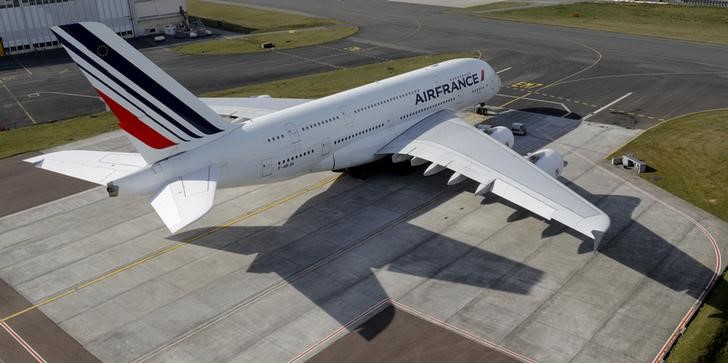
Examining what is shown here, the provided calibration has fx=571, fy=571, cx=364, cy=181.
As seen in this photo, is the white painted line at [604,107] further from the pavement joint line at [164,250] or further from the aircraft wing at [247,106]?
the aircraft wing at [247,106]

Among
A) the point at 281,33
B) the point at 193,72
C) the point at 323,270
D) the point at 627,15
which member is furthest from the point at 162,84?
the point at 627,15

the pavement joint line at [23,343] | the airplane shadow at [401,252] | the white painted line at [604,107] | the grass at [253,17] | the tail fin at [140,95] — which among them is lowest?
the pavement joint line at [23,343]

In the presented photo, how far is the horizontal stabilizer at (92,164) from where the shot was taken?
3180 centimetres

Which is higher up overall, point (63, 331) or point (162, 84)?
point (162, 84)

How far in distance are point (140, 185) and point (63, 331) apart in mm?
8197

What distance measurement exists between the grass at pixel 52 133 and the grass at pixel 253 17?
2180 inches

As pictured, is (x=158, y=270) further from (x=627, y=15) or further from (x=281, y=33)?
(x=627, y=15)

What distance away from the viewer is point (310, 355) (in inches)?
1025

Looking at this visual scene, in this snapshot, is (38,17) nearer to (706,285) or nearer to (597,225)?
(597,225)

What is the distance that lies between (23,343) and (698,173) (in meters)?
44.9

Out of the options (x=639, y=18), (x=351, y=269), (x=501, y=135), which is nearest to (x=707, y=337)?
(x=351, y=269)

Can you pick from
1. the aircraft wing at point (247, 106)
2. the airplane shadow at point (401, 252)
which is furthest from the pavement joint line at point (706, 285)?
the aircraft wing at point (247, 106)

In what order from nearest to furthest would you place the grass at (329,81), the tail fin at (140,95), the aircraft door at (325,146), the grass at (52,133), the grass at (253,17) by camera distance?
the tail fin at (140,95) < the aircraft door at (325,146) < the grass at (52,133) < the grass at (329,81) < the grass at (253,17)

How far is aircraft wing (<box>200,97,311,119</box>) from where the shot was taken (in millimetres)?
49344
